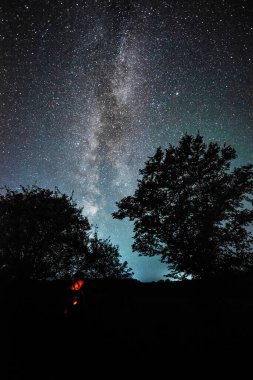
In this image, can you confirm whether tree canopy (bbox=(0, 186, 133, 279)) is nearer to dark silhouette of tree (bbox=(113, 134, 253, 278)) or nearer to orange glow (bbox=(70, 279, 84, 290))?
dark silhouette of tree (bbox=(113, 134, 253, 278))

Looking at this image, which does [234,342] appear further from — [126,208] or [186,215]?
[126,208]

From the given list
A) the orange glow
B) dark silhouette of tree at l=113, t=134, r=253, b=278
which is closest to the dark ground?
the orange glow

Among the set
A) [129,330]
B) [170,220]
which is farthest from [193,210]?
[129,330]

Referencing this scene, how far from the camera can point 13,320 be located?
9.86 metres

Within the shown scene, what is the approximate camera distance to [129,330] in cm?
875

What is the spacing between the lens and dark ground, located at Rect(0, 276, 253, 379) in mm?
6477

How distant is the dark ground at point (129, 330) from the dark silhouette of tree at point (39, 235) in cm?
1097

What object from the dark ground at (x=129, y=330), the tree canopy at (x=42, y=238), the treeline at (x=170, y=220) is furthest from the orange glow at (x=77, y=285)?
the tree canopy at (x=42, y=238)

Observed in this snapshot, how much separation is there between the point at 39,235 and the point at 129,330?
16297 mm

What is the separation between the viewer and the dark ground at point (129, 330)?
255 inches

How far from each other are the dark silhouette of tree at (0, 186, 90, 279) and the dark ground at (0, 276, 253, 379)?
36.0 feet

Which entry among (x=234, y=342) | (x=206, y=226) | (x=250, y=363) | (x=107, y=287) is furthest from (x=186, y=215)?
(x=250, y=363)

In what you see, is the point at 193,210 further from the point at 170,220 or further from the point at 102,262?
the point at 102,262

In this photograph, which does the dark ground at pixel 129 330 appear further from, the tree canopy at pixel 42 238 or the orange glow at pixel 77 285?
the tree canopy at pixel 42 238
